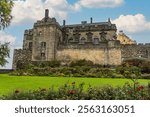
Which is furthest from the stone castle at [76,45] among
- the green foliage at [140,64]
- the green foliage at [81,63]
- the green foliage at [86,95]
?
the green foliage at [86,95]

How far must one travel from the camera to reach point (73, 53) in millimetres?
56938

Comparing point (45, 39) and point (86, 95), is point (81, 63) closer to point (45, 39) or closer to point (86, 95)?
point (45, 39)

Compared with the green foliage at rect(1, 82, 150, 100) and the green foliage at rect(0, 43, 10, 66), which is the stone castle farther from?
the green foliage at rect(1, 82, 150, 100)

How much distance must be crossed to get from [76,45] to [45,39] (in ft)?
20.6

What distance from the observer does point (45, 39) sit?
59.8 metres

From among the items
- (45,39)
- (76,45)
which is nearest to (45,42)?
(45,39)

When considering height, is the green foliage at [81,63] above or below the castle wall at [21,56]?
below

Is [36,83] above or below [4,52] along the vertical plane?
below

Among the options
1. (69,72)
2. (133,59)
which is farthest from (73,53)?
(69,72)

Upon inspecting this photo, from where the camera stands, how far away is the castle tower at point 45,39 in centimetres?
5872

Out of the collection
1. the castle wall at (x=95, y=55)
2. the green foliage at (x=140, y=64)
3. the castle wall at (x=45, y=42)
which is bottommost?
the green foliage at (x=140, y=64)

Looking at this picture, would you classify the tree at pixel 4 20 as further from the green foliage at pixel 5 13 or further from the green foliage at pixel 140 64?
the green foliage at pixel 140 64

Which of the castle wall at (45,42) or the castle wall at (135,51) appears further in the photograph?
the castle wall at (45,42)

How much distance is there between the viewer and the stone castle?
55438mm
